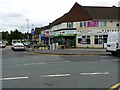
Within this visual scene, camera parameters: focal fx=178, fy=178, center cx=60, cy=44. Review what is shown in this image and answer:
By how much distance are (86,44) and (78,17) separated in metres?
6.52

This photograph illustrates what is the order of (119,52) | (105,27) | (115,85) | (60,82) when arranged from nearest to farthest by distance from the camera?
1. (115,85)
2. (60,82)
3. (119,52)
4. (105,27)

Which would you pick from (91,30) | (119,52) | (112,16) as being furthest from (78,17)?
(119,52)

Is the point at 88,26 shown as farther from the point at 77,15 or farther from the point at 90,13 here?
the point at 77,15

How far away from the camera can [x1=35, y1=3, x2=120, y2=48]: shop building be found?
3638cm

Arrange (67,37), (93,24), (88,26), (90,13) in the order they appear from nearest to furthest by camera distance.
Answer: (93,24) → (88,26) → (90,13) → (67,37)

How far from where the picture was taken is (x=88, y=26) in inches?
1442

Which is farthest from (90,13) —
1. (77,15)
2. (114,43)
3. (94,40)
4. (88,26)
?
(114,43)

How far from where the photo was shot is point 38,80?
6980 mm

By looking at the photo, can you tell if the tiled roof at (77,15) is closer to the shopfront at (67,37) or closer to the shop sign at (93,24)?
the shop sign at (93,24)

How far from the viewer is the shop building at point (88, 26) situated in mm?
36375

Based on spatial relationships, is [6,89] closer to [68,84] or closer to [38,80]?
[38,80]

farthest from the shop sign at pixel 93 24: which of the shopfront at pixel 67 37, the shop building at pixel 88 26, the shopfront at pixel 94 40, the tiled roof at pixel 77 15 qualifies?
the shopfront at pixel 67 37

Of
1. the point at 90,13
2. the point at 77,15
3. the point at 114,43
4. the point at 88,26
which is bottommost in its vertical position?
the point at 114,43

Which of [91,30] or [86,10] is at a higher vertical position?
[86,10]
